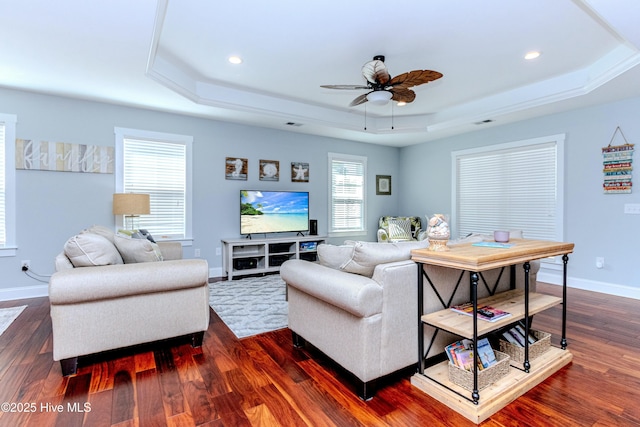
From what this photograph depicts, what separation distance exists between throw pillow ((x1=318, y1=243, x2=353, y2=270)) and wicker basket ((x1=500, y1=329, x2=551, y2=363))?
47.5 inches

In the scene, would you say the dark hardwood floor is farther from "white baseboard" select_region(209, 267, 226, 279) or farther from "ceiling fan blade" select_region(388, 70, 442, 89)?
"ceiling fan blade" select_region(388, 70, 442, 89)

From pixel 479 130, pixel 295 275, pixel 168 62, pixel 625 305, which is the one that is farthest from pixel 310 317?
pixel 479 130

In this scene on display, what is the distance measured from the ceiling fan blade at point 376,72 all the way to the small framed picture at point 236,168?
2.60 m

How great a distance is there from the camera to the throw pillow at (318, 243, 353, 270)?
6.36 feet

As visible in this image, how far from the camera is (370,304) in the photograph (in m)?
1.67

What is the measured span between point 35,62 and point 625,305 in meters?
6.35

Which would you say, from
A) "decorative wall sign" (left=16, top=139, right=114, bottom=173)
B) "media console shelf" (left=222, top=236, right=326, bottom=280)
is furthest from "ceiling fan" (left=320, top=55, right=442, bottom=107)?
"decorative wall sign" (left=16, top=139, right=114, bottom=173)

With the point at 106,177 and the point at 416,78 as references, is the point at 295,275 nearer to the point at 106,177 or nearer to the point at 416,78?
the point at 416,78

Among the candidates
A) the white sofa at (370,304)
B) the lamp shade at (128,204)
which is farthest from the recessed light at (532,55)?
the lamp shade at (128,204)

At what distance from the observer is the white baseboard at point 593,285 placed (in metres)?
3.71

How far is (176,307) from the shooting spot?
2.29m

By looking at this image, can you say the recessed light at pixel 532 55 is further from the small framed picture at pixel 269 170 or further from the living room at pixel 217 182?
the small framed picture at pixel 269 170

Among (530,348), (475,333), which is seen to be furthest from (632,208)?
(475,333)

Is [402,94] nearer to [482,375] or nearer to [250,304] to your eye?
[482,375]
